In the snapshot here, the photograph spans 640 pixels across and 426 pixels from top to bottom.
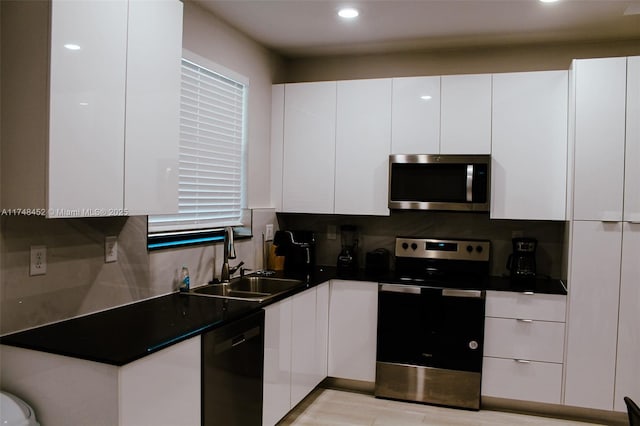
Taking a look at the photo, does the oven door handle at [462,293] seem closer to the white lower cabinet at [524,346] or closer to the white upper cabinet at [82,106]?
the white lower cabinet at [524,346]

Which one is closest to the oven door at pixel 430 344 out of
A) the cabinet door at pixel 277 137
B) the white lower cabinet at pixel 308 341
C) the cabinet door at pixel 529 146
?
the white lower cabinet at pixel 308 341

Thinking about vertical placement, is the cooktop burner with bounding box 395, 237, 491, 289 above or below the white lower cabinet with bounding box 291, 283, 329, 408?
above

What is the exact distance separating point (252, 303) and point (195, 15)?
5.76ft

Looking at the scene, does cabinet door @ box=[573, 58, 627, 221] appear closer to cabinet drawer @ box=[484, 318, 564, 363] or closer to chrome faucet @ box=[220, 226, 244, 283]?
cabinet drawer @ box=[484, 318, 564, 363]

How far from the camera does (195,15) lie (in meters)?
3.00

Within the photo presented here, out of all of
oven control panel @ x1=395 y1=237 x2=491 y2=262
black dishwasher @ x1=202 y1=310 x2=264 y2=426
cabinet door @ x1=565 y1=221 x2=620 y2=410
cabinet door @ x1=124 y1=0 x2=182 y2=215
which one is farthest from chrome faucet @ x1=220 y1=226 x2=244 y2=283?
cabinet door @ x1=565 y1=221 x2=620 y2=410

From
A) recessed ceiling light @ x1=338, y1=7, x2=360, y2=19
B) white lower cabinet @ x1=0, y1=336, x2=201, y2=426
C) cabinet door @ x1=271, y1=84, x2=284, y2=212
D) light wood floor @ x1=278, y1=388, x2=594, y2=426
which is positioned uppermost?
recessed ceiling light @ x1=338, y1=7, x2=360, y2=19

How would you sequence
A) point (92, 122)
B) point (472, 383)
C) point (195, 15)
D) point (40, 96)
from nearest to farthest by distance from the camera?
1. point (40, 96)
2. point (92, 122)
3. point (195, 15)
4. point (472, 383)

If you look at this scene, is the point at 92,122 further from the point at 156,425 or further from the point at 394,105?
the point at 394,105

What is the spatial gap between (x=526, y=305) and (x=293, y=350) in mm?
1553

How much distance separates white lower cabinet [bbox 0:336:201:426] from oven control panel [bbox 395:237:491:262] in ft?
7.27

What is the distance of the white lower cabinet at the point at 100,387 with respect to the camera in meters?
1.69

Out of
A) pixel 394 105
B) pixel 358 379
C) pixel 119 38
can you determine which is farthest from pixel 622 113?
pixel 119 38

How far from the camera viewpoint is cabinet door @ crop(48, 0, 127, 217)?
5.69ft
